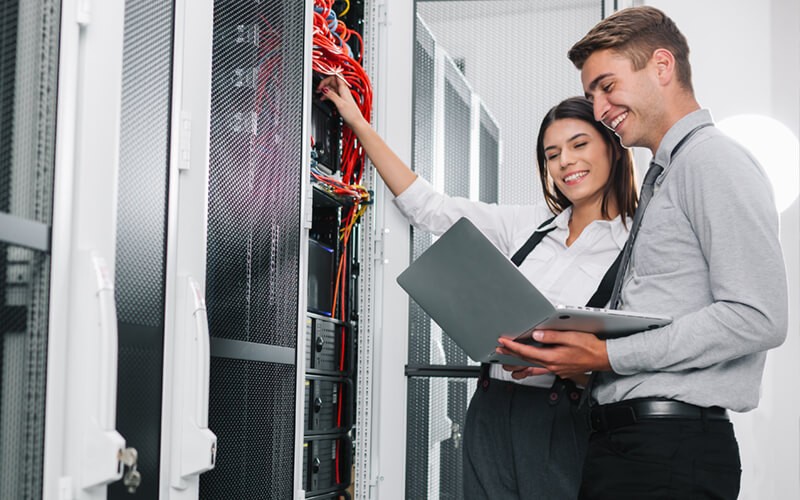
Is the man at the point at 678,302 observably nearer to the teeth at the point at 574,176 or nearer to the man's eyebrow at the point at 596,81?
the man's eyebrow at the point at 596,81

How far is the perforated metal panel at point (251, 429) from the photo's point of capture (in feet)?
5.10

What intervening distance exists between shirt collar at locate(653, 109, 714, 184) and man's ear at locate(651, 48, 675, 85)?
88 millimetres

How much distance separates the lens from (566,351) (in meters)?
1.54

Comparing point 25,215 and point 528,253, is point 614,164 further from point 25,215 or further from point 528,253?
point 25,215

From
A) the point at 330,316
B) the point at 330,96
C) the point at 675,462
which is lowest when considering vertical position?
the point at 675,462

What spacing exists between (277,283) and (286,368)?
Result: 0.66ft

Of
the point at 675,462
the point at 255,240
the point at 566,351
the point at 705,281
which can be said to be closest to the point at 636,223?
the point at 705,281

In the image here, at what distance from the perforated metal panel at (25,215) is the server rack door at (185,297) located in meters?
0.29

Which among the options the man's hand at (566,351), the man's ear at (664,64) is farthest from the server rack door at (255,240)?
the man's ear at (664,64)

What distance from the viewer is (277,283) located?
1.83 meters

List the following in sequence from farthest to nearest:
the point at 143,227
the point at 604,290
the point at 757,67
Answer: the point at 757,67
the point at 604,290
the point at 143,227

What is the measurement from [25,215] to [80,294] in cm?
13

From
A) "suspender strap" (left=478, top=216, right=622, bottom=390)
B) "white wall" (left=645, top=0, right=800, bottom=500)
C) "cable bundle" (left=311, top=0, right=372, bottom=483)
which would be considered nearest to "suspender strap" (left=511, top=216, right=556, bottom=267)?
"suspender strap" (left=478, top=216, right=622, bottom=390)

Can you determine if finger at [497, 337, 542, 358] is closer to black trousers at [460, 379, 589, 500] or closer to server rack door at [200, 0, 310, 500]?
black trousers at [460, 379, 589, 500]
